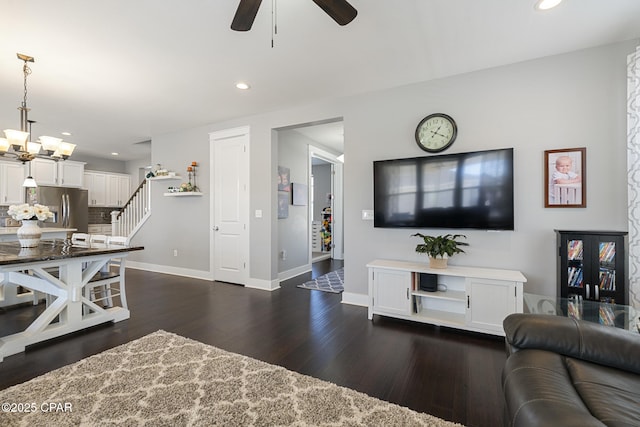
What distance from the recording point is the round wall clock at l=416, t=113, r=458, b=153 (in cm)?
318

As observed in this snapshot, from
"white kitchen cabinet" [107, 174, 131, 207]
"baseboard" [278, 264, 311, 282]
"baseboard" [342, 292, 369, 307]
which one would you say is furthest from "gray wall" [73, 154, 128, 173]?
"baseboard" [342, 292, 369, 307]

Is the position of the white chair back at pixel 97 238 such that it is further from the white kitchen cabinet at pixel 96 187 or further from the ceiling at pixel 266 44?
the white kitchen cabinet at pixel 96 187

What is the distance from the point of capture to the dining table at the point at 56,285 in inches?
93.2

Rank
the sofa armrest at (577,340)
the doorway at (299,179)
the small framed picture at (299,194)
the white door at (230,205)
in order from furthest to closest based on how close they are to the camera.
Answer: the small framed picture at (299,194)
the doorway at (299,179)
the white door at (230,205)
the sofa armrest at (577,340)

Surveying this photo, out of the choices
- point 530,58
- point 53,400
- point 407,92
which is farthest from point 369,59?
point 53,400

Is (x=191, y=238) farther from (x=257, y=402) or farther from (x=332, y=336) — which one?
(x=257, y=402)

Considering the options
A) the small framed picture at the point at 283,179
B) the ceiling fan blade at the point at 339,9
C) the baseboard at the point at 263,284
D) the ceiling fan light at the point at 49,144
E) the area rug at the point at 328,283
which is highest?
the ceiling fan blade at the point at 339,9

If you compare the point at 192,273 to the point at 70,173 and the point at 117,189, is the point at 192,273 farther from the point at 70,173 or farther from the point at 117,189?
the point at 117,189

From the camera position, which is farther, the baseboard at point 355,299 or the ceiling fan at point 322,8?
the baseboard at point 355,299

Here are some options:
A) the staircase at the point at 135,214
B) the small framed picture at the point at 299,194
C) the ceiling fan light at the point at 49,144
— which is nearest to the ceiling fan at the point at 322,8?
the ceiling fan light at the point at 49,144

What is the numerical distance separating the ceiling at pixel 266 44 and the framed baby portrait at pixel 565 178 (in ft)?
3.17

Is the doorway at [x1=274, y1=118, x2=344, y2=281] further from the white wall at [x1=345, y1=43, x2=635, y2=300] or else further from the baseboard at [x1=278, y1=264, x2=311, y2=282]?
the white wall at [x1=345, y1=43, x2=635, y2=300]

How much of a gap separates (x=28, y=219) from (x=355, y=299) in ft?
11.8

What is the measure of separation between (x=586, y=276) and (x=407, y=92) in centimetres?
248
